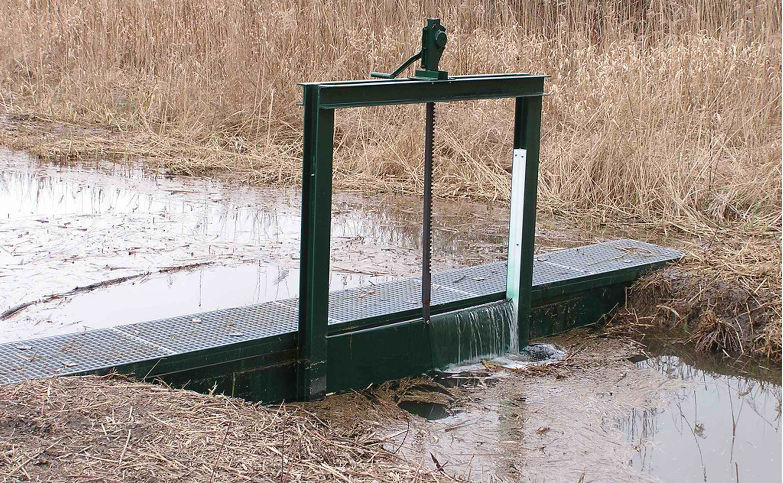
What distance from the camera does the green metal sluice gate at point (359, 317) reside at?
4.13 metres

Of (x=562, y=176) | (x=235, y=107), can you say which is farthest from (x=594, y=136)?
(x=235, y=107)

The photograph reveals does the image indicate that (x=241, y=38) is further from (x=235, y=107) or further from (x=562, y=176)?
(x=562, y=176)

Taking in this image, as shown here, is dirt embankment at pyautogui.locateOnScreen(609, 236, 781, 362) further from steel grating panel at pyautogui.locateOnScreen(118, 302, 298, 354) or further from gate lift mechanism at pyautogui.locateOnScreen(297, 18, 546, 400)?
steel grating panel at pyautogui.locateOnScreen(118, 302, 298, 354)

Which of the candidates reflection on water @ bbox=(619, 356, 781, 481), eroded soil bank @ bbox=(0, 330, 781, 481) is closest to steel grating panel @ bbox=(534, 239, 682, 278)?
eroded soil bank @ bbox=(0, 330, 781, 481)

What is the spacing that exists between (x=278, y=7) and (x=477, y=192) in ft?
10.1

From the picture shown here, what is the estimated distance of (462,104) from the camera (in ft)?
29.4

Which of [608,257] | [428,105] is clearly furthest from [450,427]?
[608,257]

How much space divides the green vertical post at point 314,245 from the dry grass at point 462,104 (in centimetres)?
243

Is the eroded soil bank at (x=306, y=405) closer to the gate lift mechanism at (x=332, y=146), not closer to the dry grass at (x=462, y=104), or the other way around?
the gate lift mechanism at (x=332, y=146)

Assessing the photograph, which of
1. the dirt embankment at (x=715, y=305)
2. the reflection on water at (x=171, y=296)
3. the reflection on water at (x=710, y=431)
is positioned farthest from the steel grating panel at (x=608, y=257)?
the reflection on water at (x=171, y=296)

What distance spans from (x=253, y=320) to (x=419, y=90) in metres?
1.22

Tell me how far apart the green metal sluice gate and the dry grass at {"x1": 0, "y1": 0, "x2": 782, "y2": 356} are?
1.24m

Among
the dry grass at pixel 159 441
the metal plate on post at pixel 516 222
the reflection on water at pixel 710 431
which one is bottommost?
the reflection on water at pixel 710 431

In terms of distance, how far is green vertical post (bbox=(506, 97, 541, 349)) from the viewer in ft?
16.4
